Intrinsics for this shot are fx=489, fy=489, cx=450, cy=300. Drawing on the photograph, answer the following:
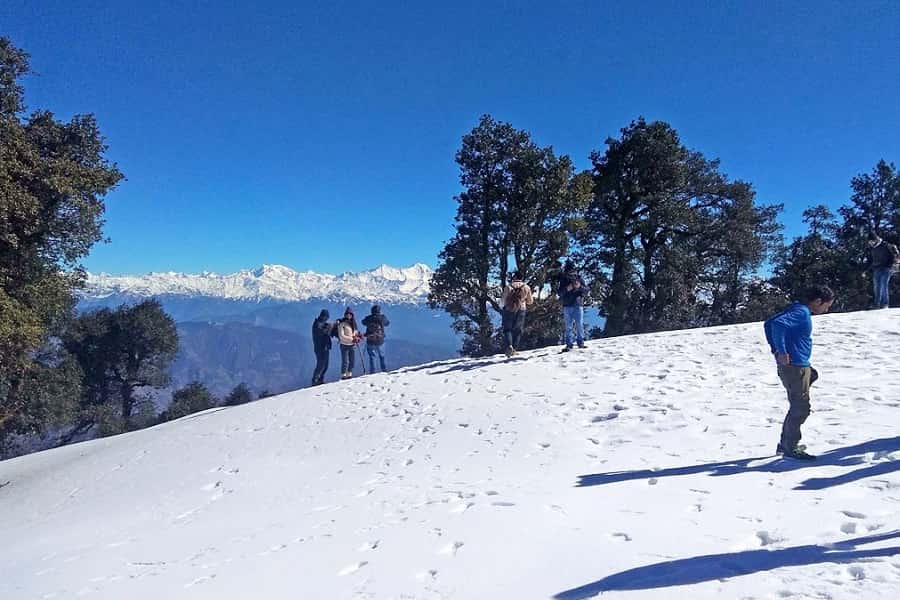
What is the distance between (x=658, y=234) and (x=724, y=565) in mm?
24817

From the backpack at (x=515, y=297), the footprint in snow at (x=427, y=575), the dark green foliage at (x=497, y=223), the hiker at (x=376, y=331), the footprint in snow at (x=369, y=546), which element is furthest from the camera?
the dark green foliage at (x=497, y=223)

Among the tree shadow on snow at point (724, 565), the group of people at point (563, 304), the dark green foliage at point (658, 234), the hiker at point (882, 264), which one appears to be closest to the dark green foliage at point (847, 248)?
the dark green foliage at point (658, 234)

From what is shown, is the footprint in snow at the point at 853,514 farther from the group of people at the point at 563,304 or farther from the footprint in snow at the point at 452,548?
the group of people at the point at 563,304

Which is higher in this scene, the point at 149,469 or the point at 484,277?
the point at 484,277

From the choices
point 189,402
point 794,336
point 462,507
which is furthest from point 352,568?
point 189,402

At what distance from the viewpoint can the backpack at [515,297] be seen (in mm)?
14972

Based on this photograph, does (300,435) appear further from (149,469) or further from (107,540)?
(107,540)

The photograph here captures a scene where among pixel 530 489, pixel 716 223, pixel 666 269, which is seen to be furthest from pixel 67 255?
pixel 716 223

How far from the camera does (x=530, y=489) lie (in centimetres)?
678

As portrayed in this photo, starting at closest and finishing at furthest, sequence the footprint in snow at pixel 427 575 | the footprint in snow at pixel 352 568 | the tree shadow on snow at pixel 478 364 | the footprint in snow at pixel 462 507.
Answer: the footprint in snow at pixel 427 575
the footprint in snow at pixel 352 568
the footprint in snow at pixel 462 507
the tree shadow on snow at pixel 478 364

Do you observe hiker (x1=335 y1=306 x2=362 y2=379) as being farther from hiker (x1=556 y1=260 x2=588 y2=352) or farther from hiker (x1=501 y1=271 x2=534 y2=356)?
hiker (x1=556 y1=260 x2=588 y2=352)

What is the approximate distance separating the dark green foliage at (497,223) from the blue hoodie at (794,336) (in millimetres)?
16139

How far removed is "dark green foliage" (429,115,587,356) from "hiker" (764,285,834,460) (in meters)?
16.1

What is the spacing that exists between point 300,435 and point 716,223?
85.9 feet
